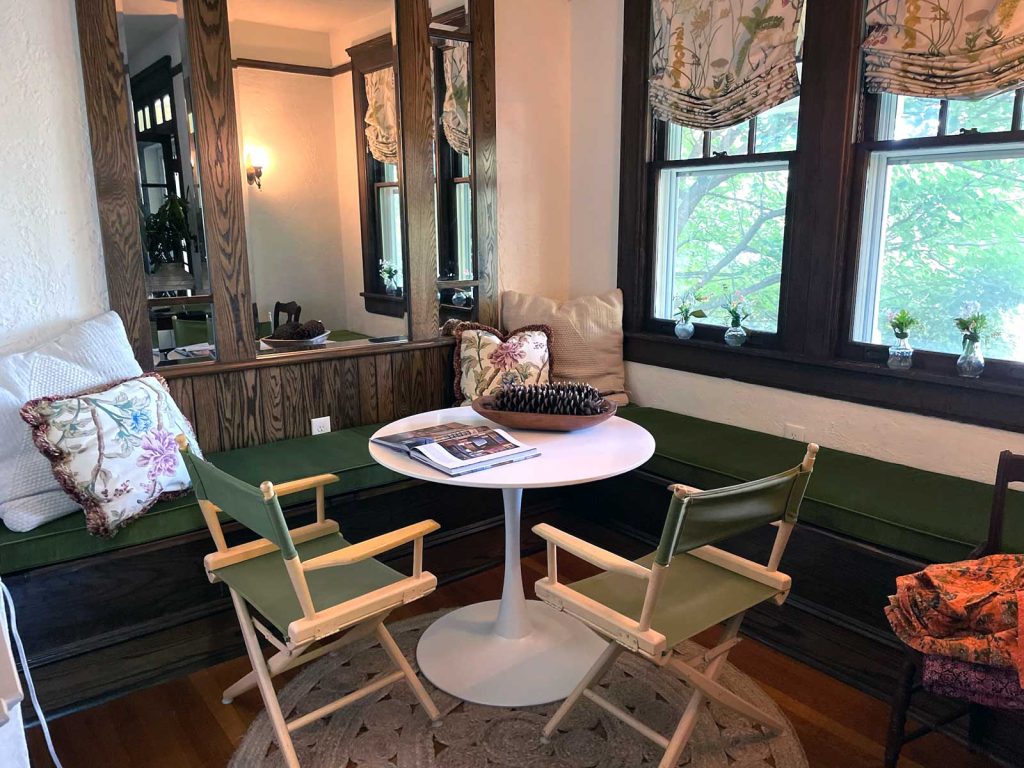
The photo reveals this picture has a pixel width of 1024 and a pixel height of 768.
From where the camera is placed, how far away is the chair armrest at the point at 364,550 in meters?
1.86

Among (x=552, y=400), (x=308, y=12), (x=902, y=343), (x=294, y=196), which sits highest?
(x=308, y=12)

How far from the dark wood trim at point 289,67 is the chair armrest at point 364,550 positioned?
203 cm

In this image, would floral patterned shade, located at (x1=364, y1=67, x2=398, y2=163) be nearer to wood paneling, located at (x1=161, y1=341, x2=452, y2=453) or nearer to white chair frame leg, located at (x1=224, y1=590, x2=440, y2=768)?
wood paneling, located at (x1=161, y1=341, x2=452, y2=453)

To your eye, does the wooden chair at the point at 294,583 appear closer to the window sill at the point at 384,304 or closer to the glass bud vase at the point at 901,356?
the window sill at the point at 384,304

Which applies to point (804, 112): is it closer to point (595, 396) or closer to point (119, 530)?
point (595, 396)

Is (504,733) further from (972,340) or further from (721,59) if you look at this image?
(721,59)

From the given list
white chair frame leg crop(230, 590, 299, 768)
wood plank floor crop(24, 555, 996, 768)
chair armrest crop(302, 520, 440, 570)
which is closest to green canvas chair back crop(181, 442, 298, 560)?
chair armrest crop(302, 520, 440, 570)

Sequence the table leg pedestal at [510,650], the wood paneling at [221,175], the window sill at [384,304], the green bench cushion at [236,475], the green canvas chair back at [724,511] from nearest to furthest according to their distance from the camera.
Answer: the green canvas chair back at [724,511], the green bench cushion at [236,475], the table leg pedestal at [510,650], the wood paneling at [221,175], the window sill at [384,304]

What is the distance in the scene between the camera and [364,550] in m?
1.93

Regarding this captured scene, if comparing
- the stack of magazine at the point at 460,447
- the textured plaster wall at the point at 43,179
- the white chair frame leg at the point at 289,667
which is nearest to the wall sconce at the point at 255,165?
the textured plaster wall at the point at 43,179

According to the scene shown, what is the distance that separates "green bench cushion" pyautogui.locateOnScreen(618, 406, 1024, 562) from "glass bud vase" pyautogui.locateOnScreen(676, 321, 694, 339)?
1.51 ft

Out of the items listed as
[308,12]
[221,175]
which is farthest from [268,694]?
[308,12]

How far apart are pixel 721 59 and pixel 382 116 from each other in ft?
4.86

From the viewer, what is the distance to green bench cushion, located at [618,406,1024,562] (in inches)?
89.7
